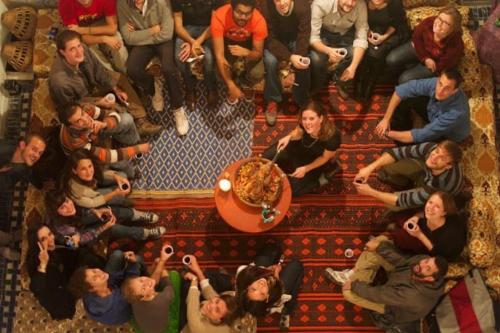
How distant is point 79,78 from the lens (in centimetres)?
519

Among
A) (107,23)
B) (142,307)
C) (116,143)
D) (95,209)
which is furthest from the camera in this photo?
(116,143)

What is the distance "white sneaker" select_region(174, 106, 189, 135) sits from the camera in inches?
234

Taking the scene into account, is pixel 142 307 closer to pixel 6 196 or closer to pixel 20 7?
pixel 6 196

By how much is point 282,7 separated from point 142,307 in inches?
123

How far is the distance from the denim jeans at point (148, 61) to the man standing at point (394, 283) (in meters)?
2.67

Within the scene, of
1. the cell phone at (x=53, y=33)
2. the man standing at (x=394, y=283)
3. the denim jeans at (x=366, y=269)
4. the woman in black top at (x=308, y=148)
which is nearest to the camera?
the man standing at (x=394, y=283)

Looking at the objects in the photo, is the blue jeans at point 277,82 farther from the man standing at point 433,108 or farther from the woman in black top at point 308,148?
the man standing at point 433,108

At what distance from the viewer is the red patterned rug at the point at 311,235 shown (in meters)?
5.52

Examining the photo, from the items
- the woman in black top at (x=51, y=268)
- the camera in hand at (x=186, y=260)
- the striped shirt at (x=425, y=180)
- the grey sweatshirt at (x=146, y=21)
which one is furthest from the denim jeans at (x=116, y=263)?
the striped shirt at (x=425, y=180)

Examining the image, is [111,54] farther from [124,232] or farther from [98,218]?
[124,232]

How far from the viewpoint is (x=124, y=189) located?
5.38 metres

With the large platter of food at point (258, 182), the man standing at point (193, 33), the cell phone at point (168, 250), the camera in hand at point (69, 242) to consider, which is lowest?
the cell phone at point (168, 250)

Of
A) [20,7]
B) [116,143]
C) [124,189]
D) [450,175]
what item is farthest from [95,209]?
[450,175]

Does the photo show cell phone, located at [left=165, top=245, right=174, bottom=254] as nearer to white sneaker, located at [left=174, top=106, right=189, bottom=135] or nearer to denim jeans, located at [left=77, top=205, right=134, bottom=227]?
denim jeans, located at [left=77, top=205, right=134, bottom=227]
